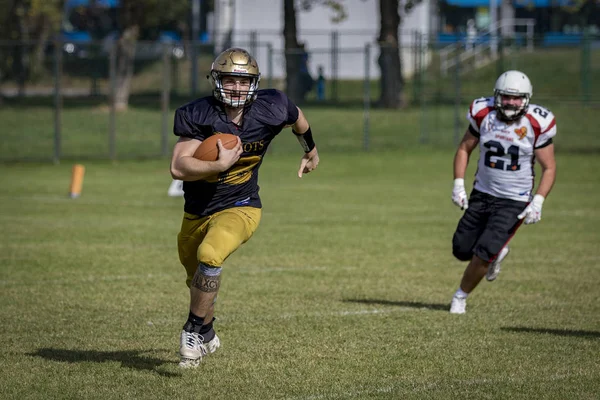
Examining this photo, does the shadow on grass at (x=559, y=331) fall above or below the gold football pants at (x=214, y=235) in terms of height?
below

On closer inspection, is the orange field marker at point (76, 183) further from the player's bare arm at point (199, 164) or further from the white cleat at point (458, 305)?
the player's bare arm at point (199, 164)

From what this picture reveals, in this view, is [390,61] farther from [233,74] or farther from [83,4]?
[83,4]

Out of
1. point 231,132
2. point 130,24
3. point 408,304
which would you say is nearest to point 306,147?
point 231,132

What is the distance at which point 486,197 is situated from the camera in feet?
26.5

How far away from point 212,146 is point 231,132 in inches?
11.7

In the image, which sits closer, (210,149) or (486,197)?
(210,149)

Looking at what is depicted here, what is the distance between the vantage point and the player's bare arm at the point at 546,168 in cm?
778

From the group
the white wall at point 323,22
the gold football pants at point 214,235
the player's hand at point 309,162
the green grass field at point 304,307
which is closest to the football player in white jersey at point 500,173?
the green grass field at point 304,307

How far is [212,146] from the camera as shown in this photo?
5.80m

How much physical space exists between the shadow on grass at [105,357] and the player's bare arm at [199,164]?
121 cm

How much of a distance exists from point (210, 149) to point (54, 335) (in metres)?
2.10

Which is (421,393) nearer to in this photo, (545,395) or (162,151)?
(545,395)

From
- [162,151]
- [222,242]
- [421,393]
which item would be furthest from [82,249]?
[162,151]

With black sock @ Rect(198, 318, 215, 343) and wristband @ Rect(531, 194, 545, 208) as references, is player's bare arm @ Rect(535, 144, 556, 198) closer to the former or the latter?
wristband @ Rect(531, 194, 545, 208)
